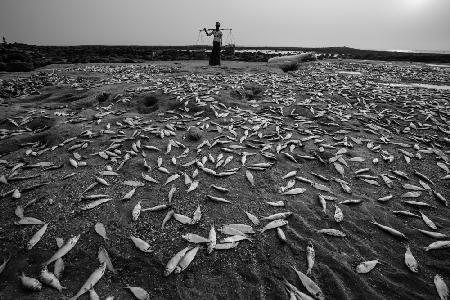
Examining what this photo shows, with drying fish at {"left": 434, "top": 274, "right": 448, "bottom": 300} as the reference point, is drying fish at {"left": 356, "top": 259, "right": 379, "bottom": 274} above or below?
above

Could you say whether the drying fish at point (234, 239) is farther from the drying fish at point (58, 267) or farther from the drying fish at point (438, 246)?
the drying fish at point (438, 246)

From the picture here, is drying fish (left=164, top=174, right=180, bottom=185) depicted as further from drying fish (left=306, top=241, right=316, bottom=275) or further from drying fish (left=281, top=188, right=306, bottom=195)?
drying fish (left=306, top=241, right=316, bottom=275)

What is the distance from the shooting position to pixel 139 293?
9.86ft

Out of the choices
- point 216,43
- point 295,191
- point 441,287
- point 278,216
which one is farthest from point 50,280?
point 216,43

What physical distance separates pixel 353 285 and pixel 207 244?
191 cm

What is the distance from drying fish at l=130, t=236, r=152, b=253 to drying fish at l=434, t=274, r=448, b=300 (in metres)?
3.64

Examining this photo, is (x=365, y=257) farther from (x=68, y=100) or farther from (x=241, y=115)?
(x=68, y=100)

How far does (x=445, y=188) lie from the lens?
16.5 feet

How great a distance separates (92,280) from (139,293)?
597 mm

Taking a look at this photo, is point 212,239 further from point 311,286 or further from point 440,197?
point 440,197

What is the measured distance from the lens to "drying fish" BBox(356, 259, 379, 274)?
336cm

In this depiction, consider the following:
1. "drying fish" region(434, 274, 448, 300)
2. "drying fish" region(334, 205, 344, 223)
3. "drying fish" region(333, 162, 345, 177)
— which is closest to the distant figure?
"drying fish" region(333, 162, 345, 177)

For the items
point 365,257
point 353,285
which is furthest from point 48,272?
point 365,257

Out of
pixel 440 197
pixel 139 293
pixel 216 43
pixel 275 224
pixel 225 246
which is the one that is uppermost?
pixel 216 43
